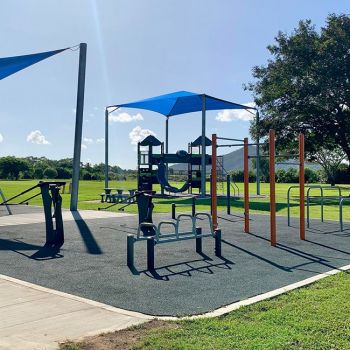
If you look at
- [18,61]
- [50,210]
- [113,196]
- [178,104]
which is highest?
[178,104]

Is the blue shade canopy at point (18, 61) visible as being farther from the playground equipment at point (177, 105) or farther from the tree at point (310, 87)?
the tree at point (310, 87)

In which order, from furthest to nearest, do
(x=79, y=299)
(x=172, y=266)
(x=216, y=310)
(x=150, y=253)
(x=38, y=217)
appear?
(x=38, y=217), (x=172, y=266), (x=150, y=253), (x=79, y=299), (x=216, y=310)

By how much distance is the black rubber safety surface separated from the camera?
489 cm

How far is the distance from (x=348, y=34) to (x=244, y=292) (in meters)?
23.3

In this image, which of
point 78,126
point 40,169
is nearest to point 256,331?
→ point 78,126

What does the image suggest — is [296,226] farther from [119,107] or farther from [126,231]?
[119,107]

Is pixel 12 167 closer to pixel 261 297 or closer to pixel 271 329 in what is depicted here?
pixel 261 297

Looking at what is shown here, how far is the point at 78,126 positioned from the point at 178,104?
1007cm

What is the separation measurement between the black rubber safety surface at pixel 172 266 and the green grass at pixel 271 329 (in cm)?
43

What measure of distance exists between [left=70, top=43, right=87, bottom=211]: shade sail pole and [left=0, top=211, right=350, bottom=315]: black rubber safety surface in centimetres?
479

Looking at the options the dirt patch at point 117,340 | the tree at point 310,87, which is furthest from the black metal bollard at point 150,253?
the tree at point 310,87

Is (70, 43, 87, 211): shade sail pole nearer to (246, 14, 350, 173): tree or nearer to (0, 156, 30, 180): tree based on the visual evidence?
(246, 14, 350, 173): tree

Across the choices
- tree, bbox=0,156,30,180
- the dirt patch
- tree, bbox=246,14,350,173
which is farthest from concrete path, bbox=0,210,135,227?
tree, bbox=0,156,30,180

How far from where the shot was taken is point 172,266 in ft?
21.4
